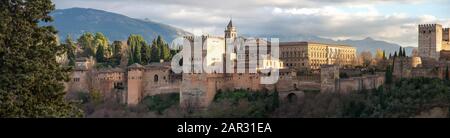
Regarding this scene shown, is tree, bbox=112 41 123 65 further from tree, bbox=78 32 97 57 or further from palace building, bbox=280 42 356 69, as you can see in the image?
palace building, bbox=280 42 356 69

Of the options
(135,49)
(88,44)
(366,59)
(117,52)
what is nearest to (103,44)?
(88,44)

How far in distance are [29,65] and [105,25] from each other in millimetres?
131292

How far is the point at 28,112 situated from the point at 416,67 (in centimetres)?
2470

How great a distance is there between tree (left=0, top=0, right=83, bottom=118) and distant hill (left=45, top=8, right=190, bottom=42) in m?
120

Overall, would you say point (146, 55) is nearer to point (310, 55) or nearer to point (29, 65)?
point (310, 55)

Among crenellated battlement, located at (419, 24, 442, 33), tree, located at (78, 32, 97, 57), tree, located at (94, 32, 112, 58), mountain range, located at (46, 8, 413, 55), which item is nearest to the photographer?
crenellated battlement, located at (419, 24, 442, 33)

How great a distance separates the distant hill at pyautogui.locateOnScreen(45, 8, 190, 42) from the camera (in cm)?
13462

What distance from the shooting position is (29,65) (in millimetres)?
9562

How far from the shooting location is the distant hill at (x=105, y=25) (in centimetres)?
13462

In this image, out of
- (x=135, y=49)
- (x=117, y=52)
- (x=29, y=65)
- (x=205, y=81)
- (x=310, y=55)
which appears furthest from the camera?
(x=117, y=52)

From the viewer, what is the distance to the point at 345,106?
30281 millimetres

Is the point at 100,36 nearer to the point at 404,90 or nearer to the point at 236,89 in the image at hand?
the point at 236,89

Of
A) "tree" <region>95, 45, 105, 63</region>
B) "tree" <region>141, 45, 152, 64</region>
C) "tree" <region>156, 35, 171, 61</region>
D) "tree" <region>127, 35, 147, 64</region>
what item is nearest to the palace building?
"tree" <region>156, 35, 171, 61</region>
